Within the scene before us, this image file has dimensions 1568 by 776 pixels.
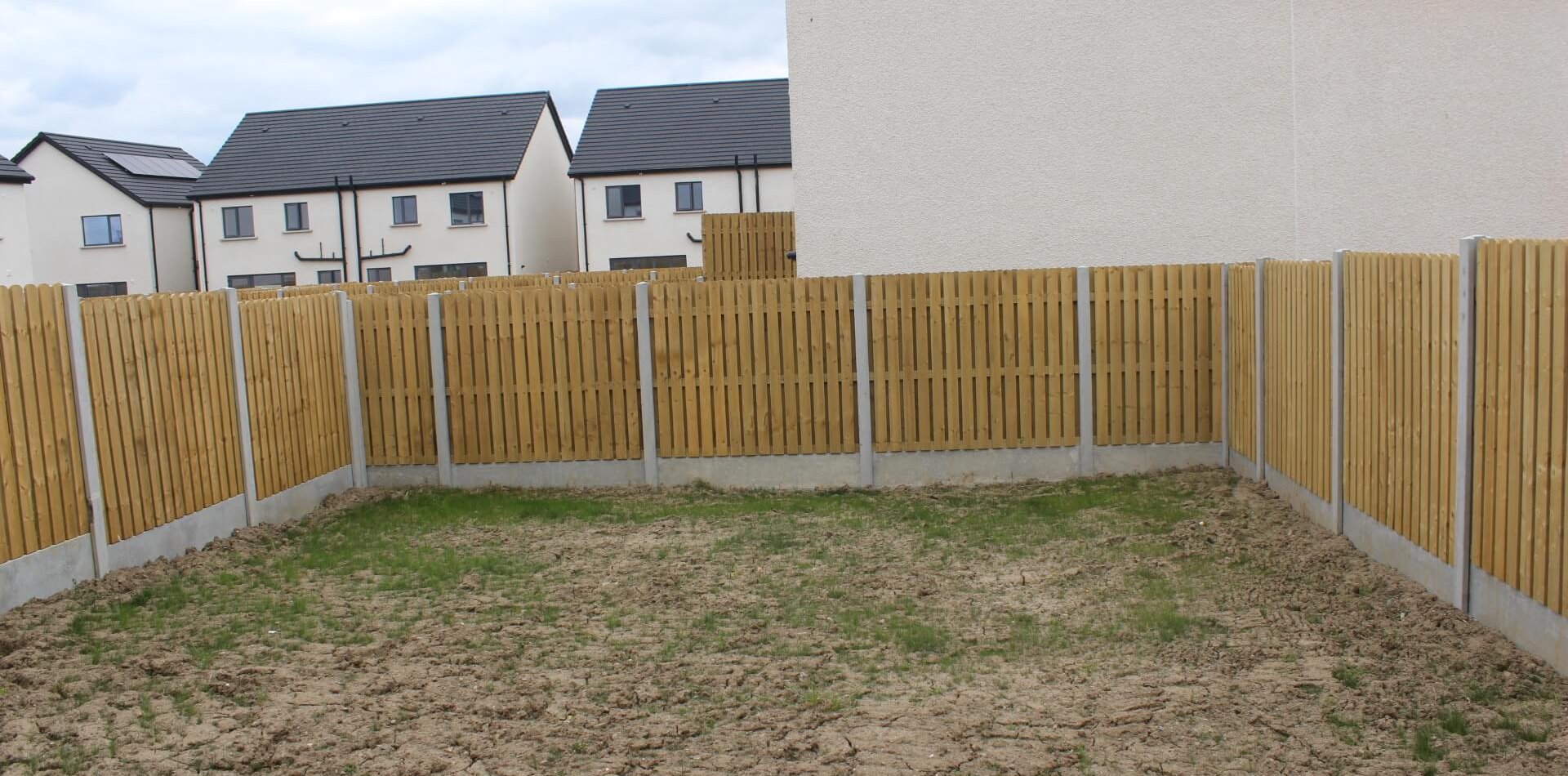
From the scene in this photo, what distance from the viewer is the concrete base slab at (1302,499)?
803 cm

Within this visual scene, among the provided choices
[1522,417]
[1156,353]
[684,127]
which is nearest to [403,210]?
[684,127]

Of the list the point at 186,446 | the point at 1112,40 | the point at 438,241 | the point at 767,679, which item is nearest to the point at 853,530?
the point at 767,679

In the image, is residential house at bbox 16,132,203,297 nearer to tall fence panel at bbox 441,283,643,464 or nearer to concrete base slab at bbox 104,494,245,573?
tall fence panel at bbox 441,283,643,464

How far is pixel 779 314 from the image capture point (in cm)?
1100

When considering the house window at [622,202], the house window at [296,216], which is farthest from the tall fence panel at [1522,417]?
the house window at [296,216]

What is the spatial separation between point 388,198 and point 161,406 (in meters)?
35.2

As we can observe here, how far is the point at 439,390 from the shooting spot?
449 inches

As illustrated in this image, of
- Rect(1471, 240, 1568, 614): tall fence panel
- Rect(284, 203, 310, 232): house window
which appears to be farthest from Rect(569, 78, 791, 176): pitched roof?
Rect(1471, 240, 1568, 614): tall fence panel

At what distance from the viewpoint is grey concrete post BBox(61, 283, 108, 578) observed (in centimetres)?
760

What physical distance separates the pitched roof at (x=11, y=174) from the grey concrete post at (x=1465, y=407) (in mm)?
33561

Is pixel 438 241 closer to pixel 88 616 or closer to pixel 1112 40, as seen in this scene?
pixel 1112 40

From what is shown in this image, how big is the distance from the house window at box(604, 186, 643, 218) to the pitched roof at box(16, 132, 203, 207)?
56.8ft

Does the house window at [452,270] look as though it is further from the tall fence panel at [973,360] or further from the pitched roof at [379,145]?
the tall fence panel at [973,360]

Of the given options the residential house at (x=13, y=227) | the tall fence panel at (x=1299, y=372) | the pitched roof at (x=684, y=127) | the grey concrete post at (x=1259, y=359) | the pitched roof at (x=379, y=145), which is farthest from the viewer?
the pitched roof at (x=379, y=145)
